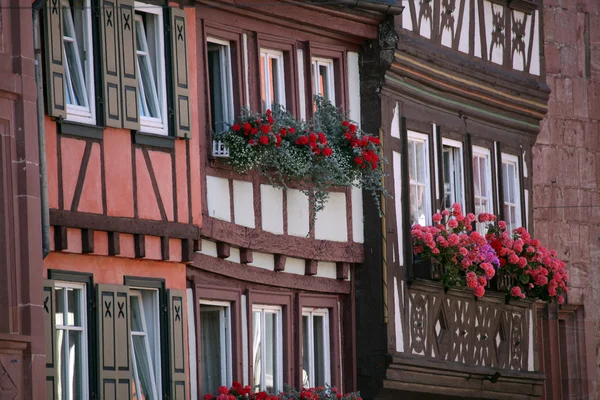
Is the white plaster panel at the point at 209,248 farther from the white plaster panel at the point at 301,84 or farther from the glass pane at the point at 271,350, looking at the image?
the white plaster panel at the point at 301,84

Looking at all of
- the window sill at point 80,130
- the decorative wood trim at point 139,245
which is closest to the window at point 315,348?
the decorative wood trim at point 139,245

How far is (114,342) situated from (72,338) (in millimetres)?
436

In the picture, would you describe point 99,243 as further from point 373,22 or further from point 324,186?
point 373,22

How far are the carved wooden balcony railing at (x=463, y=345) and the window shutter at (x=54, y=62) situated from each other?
577 cm

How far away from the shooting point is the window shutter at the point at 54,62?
16422 millimetres

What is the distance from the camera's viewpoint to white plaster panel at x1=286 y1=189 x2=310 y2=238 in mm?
19625

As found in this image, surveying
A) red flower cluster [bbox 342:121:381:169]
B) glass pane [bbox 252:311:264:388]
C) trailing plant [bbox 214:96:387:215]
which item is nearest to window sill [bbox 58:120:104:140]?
trailing plant [bbox 214:96:387:215]

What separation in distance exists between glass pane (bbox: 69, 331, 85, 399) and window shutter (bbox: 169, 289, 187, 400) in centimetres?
112

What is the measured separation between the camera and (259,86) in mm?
19484

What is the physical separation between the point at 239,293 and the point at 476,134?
5.33 m

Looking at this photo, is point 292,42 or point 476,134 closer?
point 292,42

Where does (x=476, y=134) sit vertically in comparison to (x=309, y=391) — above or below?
above

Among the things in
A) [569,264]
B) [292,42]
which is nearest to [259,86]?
[292,42]

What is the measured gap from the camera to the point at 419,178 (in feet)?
71.6
